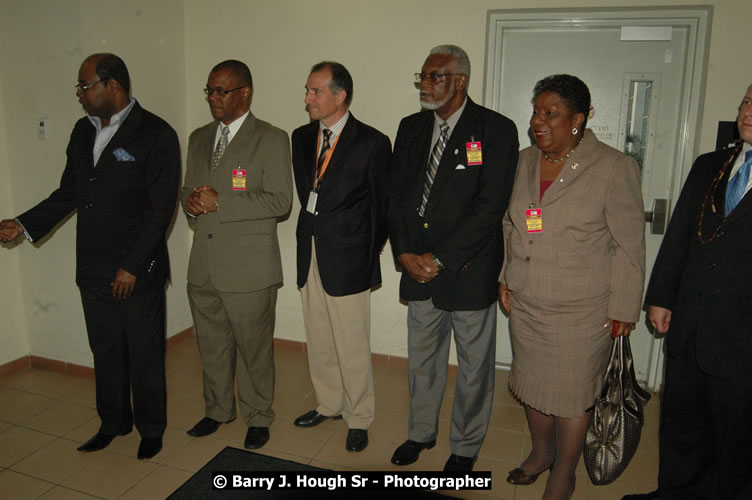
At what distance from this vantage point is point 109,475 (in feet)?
8.28

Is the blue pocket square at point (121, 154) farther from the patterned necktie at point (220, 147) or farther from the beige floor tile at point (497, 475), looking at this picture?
the beige floor tile at point (497, 475)

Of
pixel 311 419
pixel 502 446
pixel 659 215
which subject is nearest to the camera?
pixel 502 446

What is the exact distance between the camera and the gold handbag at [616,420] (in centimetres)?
210

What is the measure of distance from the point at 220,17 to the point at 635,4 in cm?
290

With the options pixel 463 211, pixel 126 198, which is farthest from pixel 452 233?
pixel 126 198

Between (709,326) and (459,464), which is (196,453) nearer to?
(459,464)

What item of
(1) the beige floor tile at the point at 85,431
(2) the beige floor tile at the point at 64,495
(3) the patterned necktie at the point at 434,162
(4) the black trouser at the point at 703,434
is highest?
(3) the patterned necktie at the point at 434,162

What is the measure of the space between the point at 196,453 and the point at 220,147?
161 cm

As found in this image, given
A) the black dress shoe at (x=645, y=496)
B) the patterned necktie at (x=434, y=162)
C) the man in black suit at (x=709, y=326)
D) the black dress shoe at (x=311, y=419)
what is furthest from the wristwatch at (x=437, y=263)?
the black dress shoe at (x=645, y=496)

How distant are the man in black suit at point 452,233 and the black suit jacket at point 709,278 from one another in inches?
28.1

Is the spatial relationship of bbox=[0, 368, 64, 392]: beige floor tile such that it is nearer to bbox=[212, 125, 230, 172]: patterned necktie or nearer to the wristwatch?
bbox=[212, 125, 230, 172]: patterned necktie

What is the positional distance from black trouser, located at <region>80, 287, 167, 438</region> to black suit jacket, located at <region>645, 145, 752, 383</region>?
2.37 meters

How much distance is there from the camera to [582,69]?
133 inches

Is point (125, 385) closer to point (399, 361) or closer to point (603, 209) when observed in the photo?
point (399, 361)
